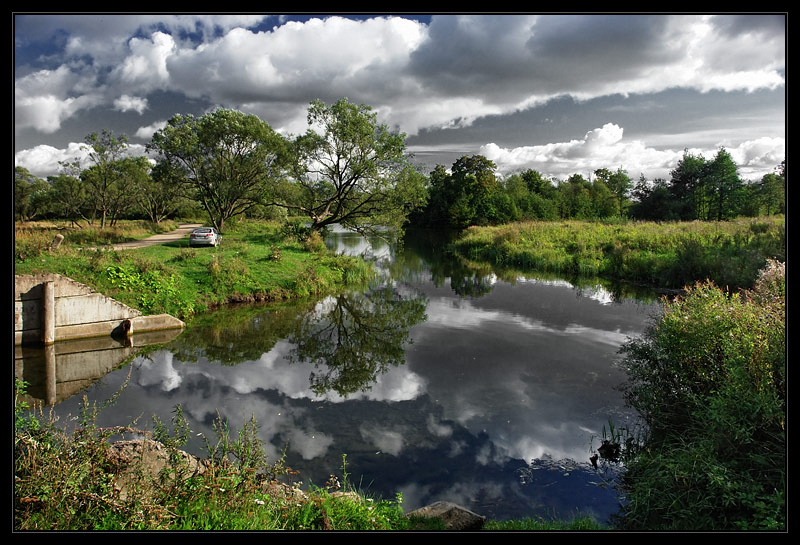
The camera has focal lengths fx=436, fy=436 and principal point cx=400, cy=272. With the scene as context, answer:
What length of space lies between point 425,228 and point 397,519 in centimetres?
7709

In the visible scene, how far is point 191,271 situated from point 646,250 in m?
26.7

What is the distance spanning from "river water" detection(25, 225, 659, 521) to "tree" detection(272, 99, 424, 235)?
14002 millimetres

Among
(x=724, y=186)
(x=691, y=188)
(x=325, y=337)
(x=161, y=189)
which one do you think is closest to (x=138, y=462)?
(x=325, y=337)

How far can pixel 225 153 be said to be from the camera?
36594mm

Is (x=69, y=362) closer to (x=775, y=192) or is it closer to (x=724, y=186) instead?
(x=775, y=192)

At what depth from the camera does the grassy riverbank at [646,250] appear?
18984 mm

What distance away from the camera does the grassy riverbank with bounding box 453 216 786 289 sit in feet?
62.3

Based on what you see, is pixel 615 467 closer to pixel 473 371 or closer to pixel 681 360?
pixel 681 360

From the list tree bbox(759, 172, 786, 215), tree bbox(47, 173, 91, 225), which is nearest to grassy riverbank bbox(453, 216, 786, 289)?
tree bbox(759, 172, 786, 215)

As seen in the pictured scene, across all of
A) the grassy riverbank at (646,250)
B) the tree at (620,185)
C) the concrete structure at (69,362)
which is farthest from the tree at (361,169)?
the tree at (620,185)

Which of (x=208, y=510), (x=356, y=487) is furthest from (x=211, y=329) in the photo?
(x=208, y=510)

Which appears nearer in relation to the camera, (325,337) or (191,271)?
(325,337)

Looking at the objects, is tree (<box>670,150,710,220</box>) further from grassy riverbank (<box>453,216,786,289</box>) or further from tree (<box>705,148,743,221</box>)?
grassy riverbank (<box>453,216,786,289</box>)

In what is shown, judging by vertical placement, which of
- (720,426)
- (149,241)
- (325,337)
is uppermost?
(720,426)
